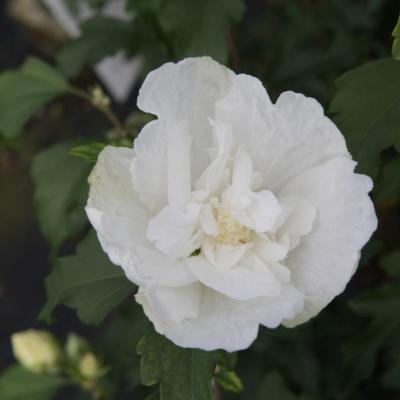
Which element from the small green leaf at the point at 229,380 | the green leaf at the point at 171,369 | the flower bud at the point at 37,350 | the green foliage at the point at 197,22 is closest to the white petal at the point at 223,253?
the green leaf at the point at 171,369

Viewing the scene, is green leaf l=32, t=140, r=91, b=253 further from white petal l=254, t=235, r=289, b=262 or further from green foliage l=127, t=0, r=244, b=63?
white petal l=254, t=235, r=289, b=262

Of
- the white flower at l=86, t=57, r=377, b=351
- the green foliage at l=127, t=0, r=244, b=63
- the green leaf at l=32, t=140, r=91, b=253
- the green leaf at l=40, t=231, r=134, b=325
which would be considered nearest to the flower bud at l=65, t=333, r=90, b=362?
the green leaf at l=32, t=140, r=91, b=253

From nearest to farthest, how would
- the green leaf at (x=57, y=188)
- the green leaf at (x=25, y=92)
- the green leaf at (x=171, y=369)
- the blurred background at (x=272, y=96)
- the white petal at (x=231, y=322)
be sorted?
the white petal at (x=231, y=322) < the green leaf at (x=171, y=369) < the green leaf at (x=57, y=188) < the green leaf at (x=25, y=92) < the blurred background at (x=272, y=96)

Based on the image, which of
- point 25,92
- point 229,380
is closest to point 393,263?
point 229,380

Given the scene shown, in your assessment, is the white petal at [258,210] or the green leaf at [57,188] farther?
the green leaf at [57,188]

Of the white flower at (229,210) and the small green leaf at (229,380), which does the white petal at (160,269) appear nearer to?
the white flower at (229,210)

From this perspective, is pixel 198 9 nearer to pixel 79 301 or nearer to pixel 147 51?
pixel 147 51
